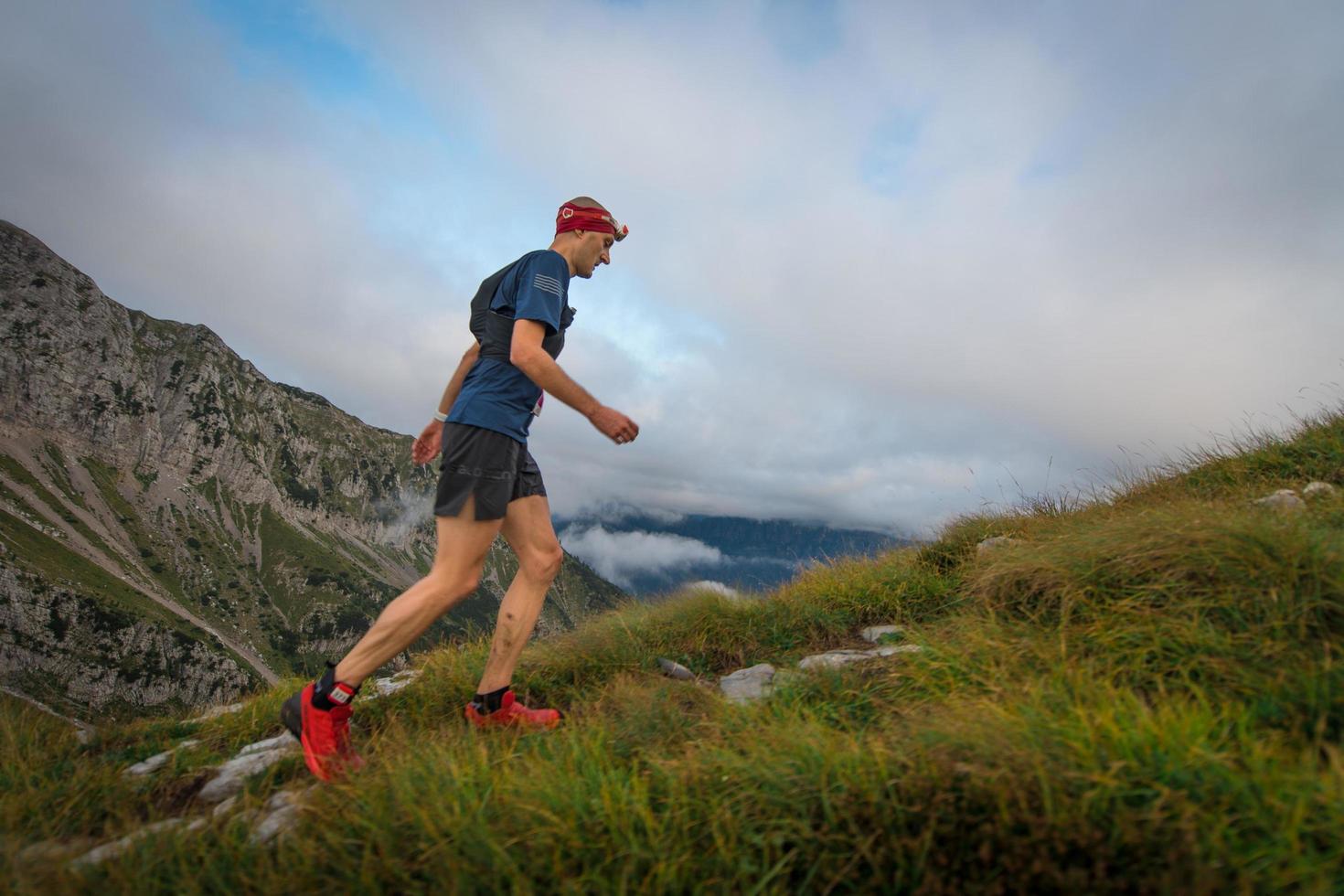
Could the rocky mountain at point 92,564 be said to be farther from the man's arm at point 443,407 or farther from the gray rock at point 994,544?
the man's arm at point 443,407

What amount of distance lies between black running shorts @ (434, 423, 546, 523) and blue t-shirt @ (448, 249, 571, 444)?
0.07 metres

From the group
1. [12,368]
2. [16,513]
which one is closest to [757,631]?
[16,513]

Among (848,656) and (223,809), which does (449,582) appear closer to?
(223,809)

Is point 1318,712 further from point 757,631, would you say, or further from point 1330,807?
point 757,631

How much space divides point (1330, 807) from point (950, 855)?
3.32 feet

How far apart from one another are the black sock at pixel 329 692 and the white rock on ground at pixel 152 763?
1285 mm

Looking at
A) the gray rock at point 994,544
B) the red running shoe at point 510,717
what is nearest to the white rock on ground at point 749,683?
the red running shoe at point 510,717

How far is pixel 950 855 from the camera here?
200cm

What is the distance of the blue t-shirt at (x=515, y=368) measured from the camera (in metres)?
4.13

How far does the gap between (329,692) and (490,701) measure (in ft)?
3.22

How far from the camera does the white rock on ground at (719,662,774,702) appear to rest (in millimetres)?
4121

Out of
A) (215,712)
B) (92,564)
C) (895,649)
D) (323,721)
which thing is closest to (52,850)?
(323,721)

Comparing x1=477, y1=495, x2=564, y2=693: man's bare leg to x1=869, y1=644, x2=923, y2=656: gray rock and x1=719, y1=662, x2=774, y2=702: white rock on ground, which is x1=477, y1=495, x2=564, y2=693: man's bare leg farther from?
x1=869, y1=644, x2=923, y2=656: gray rock

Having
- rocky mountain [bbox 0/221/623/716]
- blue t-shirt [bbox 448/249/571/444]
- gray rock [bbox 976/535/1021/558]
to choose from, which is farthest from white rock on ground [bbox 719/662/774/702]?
rocky mountain [bbox 0/221/623/716]
